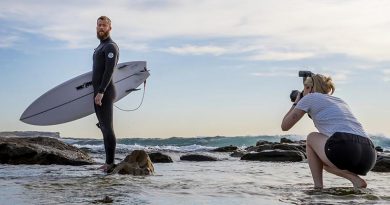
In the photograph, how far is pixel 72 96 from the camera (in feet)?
38.4

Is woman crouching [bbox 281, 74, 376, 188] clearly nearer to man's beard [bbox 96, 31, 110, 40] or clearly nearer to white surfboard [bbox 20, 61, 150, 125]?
man's beard [bbox 96, 31, 110, 40]

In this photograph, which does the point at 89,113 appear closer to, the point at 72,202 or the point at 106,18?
the point at 106,18

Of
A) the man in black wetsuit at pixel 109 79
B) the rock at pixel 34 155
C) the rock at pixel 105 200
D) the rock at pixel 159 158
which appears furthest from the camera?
the rock at pixel 159 158

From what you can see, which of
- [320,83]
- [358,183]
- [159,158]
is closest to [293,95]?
[320,83]

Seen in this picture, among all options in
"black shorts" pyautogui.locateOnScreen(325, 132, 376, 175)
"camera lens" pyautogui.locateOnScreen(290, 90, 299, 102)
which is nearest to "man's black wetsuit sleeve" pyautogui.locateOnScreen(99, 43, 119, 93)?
"camera lens" pyautogui.locateOnScreen(290, 90, 299, 102)

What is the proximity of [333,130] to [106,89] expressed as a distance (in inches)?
146

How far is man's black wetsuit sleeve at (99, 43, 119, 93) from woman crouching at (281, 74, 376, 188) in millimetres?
3084

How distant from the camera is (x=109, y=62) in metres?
7.98

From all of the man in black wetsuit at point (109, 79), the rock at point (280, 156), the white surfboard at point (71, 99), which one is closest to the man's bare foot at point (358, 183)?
the man in black wetsuit at point (109, 79)

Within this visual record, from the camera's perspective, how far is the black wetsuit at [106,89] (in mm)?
8023

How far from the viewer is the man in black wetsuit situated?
316 inches

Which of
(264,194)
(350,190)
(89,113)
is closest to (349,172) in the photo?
(350,190)

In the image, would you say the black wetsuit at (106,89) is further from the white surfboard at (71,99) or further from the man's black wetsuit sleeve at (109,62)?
the white surfboard at (71,99)

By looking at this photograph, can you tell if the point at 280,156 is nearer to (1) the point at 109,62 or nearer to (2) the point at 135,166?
(2) the point at 135,166
